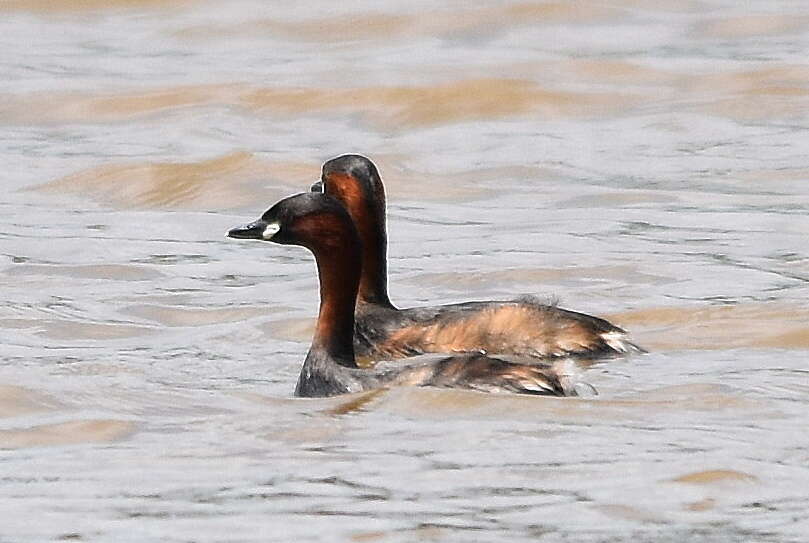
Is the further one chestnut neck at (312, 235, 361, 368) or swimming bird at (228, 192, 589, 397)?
chestnut neck at (312, 235, 361, 368)

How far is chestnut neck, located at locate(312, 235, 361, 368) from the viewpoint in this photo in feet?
29.8

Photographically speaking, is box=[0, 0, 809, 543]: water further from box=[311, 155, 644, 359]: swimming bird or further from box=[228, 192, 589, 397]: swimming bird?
box=[311, 155, 644, 359]: swimming bird

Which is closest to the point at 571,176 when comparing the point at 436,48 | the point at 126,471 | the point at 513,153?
the point at 513,153

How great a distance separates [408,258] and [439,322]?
2.71m

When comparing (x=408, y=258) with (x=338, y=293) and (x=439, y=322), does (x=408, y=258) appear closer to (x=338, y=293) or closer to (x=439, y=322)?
(x=439, y=322)

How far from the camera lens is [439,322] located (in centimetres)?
978

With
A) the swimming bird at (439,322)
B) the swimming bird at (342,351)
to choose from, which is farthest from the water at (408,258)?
the swimming bird at (439,322)

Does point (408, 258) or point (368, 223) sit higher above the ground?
point (368, 223)

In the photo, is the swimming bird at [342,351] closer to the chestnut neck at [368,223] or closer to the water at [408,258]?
the water at [408,258]

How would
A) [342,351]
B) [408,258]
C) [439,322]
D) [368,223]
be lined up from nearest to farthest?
[342,351]
[439,322]
[368,223]
[408,258]

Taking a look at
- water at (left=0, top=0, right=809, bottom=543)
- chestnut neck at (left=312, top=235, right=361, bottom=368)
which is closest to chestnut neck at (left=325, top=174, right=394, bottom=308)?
water at (left=0, top=0, right=809, bottom=543)

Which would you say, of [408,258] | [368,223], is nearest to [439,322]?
[368,223]

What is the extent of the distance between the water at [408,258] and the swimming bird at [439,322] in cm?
24

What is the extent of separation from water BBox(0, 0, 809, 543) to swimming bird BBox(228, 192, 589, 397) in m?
0.13
